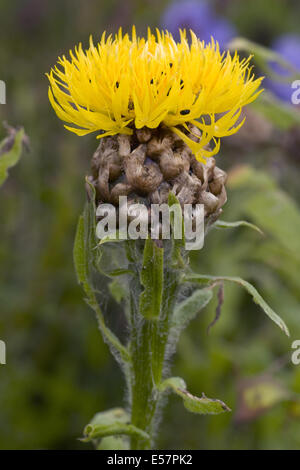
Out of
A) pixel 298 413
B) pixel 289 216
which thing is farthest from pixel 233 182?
pixel 298 413

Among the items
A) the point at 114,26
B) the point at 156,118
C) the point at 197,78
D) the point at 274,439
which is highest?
the point at 114,26

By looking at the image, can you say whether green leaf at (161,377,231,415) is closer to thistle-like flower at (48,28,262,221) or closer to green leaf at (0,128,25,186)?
thistle-like flower at (48,28,262,221)

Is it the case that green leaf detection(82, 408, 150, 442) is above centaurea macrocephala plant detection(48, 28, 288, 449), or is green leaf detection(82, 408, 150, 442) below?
below

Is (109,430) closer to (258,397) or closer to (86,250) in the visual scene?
(86,250)

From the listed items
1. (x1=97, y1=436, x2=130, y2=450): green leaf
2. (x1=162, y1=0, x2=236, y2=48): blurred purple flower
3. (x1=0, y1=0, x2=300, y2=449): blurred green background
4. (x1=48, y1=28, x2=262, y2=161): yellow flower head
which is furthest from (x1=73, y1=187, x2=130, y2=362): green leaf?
(x1=162, y1=0, x2=236, y2=48): blurred purple flower

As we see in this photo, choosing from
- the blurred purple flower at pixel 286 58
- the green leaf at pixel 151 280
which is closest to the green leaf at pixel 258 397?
the green leaf at pixel 151 280
